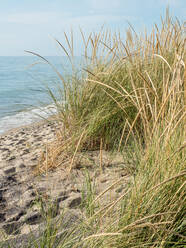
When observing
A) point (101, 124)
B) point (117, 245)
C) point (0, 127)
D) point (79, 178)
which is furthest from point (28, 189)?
point (0, 127)

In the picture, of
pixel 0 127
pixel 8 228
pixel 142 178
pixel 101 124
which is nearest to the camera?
pixel 142 178

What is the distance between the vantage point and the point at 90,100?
281 cm

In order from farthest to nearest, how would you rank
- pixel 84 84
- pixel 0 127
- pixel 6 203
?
pixel 0 127 → pixel 84 84 → pixel 6 203

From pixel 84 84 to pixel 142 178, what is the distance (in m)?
1.68

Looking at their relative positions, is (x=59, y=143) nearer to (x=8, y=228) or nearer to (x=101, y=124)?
(x=101, y=124)

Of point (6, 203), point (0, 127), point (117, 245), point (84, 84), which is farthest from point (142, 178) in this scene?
point (0, 127)

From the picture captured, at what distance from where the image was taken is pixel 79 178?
246cm

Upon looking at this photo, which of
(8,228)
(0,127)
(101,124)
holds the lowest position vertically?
(0,127)

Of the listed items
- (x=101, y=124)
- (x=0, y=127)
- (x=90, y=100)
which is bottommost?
(x=0, y=127)

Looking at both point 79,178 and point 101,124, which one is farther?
point 101,124

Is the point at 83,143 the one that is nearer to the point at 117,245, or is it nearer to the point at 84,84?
the point at 84,84

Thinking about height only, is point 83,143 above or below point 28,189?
above

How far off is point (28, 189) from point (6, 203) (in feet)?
0.73

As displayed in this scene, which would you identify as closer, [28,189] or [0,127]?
[28,189]
